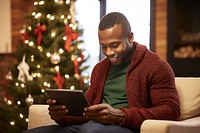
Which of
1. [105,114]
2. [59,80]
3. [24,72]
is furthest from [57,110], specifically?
[24,72]

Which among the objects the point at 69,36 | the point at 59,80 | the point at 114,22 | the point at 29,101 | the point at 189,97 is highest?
the point at 114,22

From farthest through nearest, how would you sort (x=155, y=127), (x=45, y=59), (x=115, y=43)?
(x=45, y=59) < (x=115, y=43) < (x=155, y=127)

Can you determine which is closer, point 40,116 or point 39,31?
point 40,116

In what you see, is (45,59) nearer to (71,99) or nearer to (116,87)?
(116,87)

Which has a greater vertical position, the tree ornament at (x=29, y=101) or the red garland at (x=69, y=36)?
the red garland at (x=69, y=36)

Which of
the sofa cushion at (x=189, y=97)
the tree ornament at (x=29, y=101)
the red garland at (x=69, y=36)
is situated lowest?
the tree ornament at (x=29, y=101)

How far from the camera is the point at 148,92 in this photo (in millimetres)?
1661

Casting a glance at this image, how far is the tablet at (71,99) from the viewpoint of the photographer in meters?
1.49

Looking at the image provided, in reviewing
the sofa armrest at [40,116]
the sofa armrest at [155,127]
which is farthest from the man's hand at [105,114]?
the sofa armrest at [40,116]

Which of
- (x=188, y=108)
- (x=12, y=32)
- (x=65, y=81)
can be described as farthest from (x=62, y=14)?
A: (x=188, y=108)

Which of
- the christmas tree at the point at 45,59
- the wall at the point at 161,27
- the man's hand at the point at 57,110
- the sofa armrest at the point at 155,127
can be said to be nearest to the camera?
the sofa armrest at the point at 155,127

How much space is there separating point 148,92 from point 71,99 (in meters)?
0.40

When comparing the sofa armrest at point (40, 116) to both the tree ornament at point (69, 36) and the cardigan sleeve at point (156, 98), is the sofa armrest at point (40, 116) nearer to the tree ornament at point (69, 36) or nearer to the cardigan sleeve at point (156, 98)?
the cardigan sleeve at point (156, 98)

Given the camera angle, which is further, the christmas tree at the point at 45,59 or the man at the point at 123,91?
the christmas tree at the point at 45,59
